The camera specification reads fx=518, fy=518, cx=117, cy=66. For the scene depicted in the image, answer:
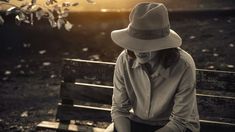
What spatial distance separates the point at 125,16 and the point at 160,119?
21.3 ft

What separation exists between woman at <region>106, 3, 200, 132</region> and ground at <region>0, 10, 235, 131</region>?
253cm

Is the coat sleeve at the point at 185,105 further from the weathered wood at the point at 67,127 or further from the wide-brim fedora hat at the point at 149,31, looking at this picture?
the weathered wood at the point at 67,127

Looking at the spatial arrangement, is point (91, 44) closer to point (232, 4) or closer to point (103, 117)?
point (232, 4)

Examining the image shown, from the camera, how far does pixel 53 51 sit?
922 cm

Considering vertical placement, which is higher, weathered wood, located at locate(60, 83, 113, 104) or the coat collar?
Result: the coat collar

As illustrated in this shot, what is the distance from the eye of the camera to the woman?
3.74 m

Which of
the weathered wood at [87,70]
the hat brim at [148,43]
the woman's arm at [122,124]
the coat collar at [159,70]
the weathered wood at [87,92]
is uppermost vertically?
the hat brim at [148,43]

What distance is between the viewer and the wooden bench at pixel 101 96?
14.9 feet

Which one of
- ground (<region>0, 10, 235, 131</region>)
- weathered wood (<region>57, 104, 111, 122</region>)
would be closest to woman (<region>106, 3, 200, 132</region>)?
weathered wood (<region>57, 104, 111, 122</region>)

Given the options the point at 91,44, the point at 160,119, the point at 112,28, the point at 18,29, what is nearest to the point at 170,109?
the point at 160,119

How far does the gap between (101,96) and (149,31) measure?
1.36 m

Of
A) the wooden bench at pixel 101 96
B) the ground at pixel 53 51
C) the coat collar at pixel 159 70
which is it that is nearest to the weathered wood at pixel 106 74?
the wooden bench at pixel 101 96

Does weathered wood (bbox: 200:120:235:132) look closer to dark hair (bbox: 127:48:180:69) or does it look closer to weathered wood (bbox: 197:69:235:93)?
weathered wood (bbox: 197:69:235:93)

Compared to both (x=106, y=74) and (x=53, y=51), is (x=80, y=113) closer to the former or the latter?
(x=106, y=74)
